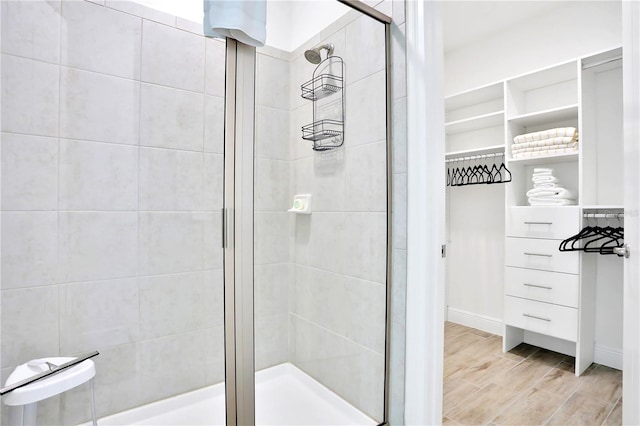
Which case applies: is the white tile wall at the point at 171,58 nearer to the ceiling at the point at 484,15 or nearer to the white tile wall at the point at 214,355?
the white tile wall at the point at 214,355

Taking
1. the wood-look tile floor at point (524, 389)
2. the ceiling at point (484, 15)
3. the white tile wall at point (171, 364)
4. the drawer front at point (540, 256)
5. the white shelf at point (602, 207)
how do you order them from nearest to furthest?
the white tile wall at point (171, 364)
the wood-look tile floor at point (524, 389)
the white shelf at point (602, 207)
the drawer front at point (540, 256)
the ceiling at point (484, 15)

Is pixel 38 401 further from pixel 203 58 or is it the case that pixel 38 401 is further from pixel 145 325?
pixel 203 58

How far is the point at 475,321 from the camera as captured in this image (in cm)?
333

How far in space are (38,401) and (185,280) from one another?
0.66 meters

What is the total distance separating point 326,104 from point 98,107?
3.00 feet

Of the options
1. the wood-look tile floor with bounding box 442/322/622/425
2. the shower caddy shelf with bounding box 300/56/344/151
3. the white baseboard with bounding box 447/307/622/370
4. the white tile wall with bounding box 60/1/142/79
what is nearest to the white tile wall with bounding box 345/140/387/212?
the shower caddy shelf with bounding box 300/56/344/151

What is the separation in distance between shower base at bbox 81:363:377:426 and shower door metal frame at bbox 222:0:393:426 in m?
0.07

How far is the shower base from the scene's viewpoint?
1.27m

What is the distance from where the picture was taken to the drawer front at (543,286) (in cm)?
240

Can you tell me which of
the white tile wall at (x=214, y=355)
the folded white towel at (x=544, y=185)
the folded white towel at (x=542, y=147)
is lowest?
the white tile wall at (x=214, y=355)

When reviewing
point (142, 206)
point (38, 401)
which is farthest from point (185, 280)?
point (38, 401)

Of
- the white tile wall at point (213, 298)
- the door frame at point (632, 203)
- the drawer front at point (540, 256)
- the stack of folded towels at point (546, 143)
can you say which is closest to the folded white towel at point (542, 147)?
the stack of folded towels at point (546, 143)

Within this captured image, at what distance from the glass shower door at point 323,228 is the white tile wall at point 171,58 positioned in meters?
0.34

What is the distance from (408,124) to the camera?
149 cm
